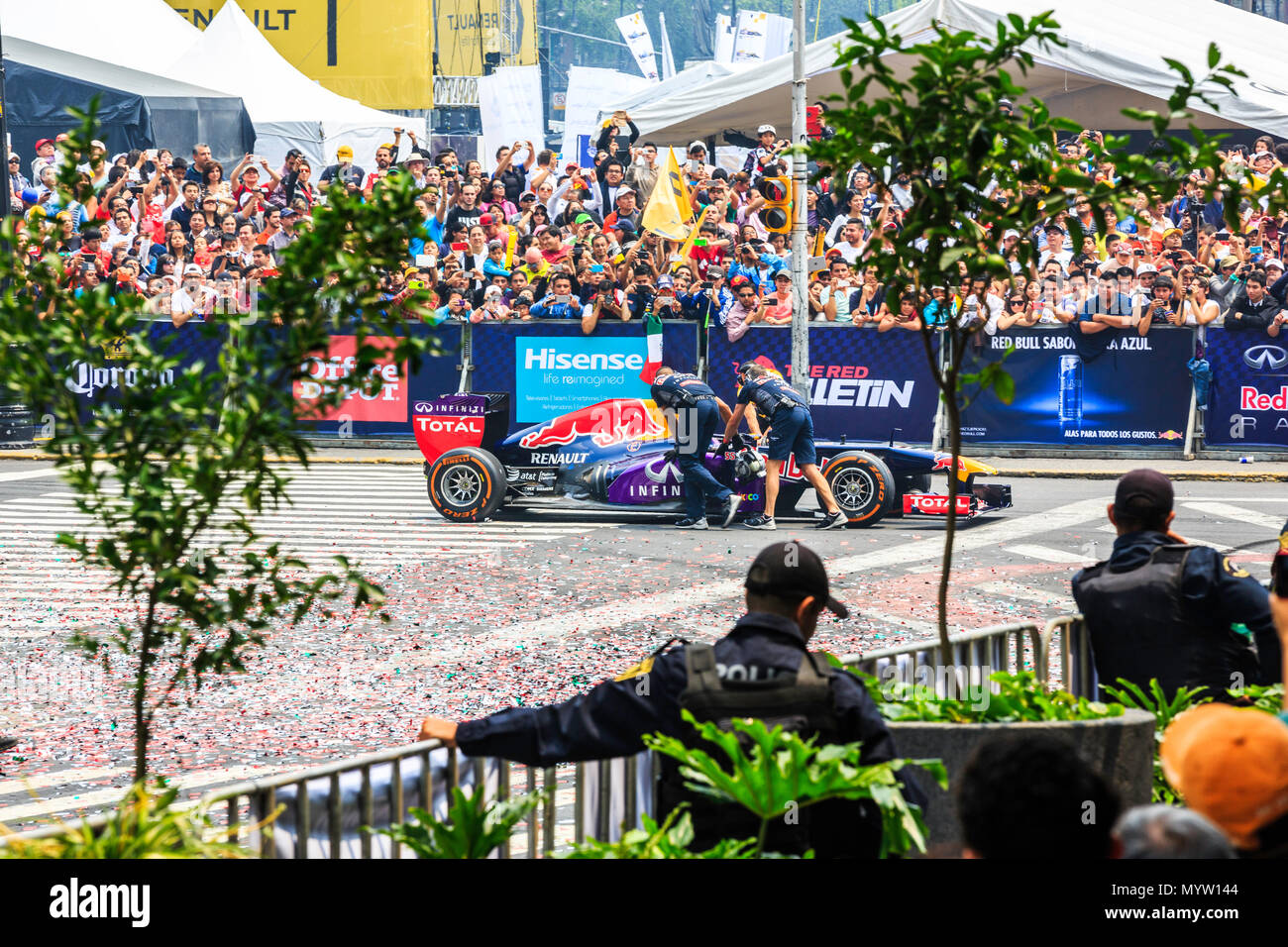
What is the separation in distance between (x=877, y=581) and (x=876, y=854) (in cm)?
840

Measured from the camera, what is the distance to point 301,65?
43.9 meters

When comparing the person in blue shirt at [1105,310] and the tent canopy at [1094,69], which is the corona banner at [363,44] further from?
the person in blue shirt at [1105,310]

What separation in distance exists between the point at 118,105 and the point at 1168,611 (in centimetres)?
2956

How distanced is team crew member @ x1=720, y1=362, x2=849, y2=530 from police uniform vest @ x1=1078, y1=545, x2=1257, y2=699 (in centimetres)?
867

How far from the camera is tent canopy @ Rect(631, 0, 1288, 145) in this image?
2097 cm

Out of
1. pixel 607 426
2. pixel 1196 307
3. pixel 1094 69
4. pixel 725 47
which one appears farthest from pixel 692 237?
pixel 725 47

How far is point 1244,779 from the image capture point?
9.58ft

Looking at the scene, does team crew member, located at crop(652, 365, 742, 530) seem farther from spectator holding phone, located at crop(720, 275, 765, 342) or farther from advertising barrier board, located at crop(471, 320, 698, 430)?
spectator holding phone, located at crop(720, 275, 765, 342)

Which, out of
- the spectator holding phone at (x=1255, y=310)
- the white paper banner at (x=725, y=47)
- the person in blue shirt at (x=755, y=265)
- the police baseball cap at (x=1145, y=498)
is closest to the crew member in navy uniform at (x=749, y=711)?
the police baseball cap at (x=1145, y=498)

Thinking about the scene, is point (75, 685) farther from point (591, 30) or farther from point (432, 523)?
point (591, 30)

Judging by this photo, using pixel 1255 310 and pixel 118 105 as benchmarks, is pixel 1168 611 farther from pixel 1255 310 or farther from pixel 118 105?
pixel 118 105

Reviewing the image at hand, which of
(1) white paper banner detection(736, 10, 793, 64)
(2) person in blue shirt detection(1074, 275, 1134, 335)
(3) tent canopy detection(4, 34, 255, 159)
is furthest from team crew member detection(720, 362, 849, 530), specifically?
(1) white paper banner detection(736, 10, 793, 64)

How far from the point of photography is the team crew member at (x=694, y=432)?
555 inches
